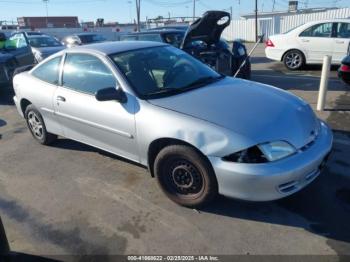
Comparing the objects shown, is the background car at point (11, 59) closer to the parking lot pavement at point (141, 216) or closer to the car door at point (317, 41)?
the parking lot pavement at point (141, 216)

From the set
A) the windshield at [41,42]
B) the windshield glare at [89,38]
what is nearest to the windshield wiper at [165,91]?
the windshield at [41,42]

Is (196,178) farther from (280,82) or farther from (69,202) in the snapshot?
(280,82)

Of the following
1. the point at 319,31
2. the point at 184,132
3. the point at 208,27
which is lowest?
the point at 184,132

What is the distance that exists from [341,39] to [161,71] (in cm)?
755

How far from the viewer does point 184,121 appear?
302 centimetres

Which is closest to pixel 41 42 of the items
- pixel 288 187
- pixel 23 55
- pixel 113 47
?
pixel 23 55

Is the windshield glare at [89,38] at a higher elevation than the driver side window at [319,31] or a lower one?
lower

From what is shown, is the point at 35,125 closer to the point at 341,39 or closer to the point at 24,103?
the point at 24,103

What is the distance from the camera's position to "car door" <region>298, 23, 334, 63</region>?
9516 mm

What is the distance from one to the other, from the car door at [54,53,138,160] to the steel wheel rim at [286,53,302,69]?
777cm

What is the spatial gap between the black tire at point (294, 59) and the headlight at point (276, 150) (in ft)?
26.3

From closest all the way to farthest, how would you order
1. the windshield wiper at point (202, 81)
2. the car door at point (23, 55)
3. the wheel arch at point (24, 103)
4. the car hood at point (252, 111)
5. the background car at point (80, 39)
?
the car hood at point (252, 111) → the windshield wiper at point (202, 81) → the wheel arch at point (24, 103) → the car door at point (23, 55) → the background car at point (80, 39)

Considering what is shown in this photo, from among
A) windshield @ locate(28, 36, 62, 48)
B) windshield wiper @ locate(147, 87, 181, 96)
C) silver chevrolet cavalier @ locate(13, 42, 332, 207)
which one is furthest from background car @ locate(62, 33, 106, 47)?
windshield wiper @ locate(147, 87, 181, 96)

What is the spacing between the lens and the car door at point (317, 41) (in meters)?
9.52
